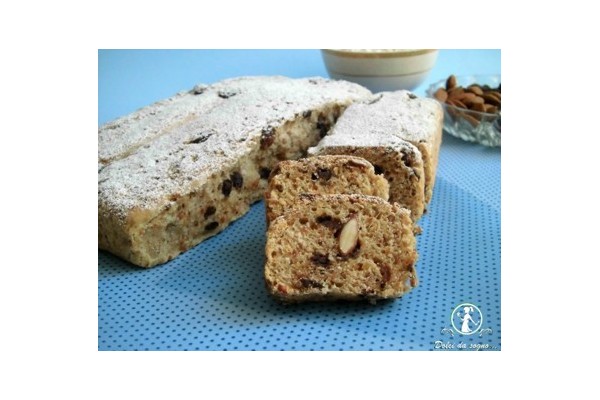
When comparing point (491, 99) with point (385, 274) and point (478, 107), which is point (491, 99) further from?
point (385, 274)

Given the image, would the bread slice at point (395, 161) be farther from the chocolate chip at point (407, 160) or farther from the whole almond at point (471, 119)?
the whole almond at point (471, 119)

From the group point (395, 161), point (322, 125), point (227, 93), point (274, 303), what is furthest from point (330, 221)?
point (227, 93)

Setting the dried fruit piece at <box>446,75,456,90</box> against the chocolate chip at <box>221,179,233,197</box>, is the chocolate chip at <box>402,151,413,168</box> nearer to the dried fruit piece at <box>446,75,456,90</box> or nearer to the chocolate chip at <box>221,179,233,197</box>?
the chocolate chip at <box>221,179,233,197</box>

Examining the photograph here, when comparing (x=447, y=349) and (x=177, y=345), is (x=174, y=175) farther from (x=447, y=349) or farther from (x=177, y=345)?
(x=447, y=349)

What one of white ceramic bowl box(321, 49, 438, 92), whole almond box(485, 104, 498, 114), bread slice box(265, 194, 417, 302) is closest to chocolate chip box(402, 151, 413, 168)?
bread slice box(265, 194, 417, 302)

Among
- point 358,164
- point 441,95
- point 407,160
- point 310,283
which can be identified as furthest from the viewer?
point 441,95

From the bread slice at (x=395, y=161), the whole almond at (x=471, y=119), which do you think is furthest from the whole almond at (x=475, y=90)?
the bread slice at (x=395, y=161)

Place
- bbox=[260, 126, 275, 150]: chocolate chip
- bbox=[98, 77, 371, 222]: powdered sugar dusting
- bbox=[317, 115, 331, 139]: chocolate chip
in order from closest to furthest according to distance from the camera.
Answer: bbox=[98, 77, 371, 222]: powdered sugar dusting < bbox=[260, 126, 275, 150]: chocolate chip < bbox=[317, 115, 331, 139]: chocolate chip
